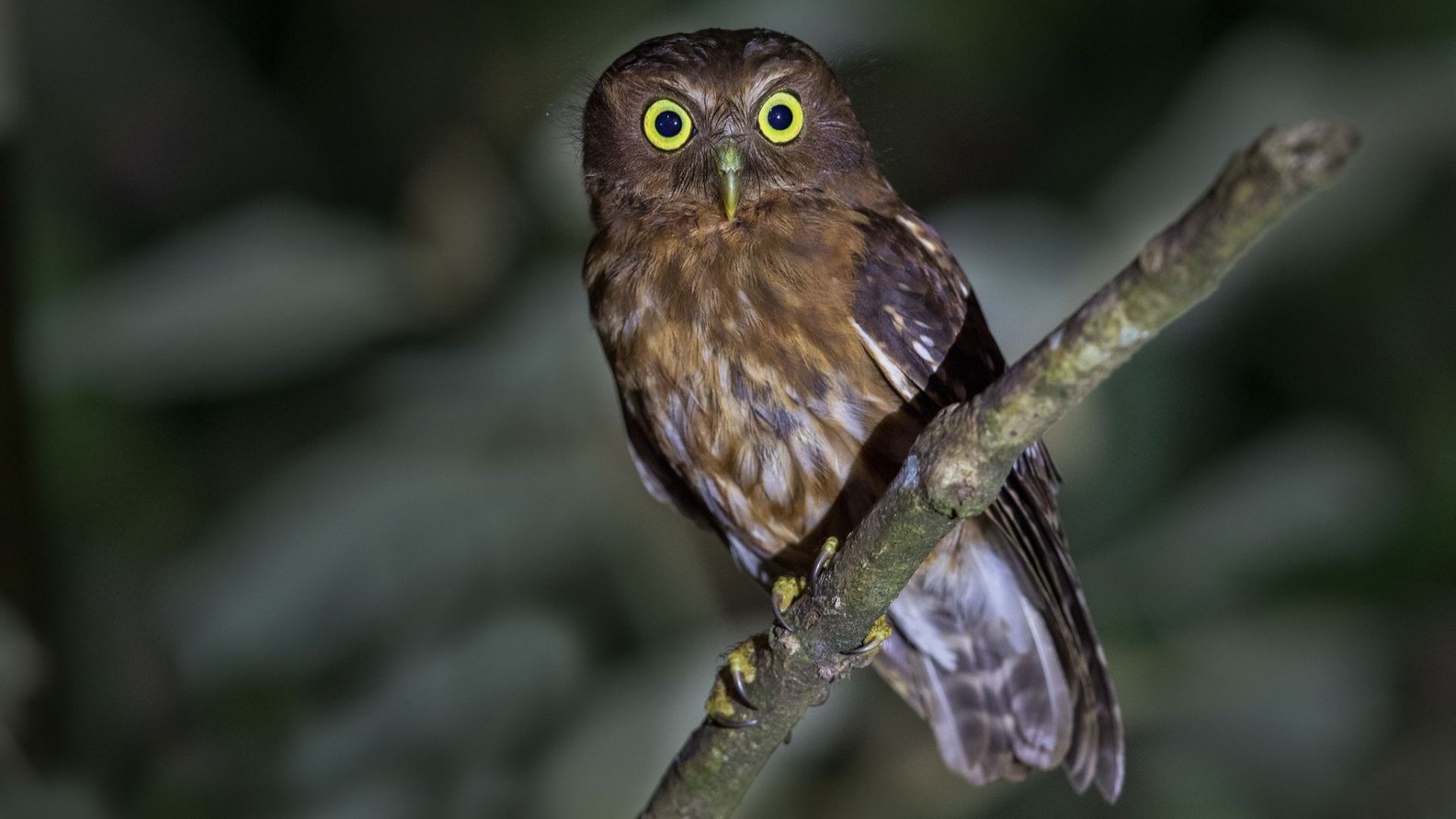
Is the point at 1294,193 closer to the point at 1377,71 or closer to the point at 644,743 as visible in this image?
the point at 644,743

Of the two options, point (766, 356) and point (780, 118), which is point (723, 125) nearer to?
point (780, 118)

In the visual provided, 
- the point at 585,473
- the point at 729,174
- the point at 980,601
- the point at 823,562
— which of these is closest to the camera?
the point at 823,562

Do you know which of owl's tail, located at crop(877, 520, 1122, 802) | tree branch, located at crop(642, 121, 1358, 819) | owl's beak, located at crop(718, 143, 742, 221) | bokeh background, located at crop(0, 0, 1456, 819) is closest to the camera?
tree branch, located at crop(642, 121, 1358, 819)

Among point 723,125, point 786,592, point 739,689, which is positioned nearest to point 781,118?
point 723,125

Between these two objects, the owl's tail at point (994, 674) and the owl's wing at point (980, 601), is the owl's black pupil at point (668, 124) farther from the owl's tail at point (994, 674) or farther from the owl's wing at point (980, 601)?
the owl's tail at point (994, 674)

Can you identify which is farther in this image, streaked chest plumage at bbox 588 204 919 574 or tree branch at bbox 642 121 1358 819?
streaked chest plumage at bbox 588 204 919 574

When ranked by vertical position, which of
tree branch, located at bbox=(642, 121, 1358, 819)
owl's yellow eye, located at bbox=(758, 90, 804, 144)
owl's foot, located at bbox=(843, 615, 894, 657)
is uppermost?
owl's yellow eye, located at bbox=(758, 90, 804, 144)

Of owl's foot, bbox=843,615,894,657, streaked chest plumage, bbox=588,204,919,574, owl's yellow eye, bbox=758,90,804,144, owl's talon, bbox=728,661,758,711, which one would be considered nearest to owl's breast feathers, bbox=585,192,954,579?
streaked chest plumage, bbox=588,204,919,574

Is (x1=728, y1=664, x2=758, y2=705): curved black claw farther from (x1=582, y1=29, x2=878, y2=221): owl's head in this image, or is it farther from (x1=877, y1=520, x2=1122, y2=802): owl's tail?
(x1=582, y1=29, x2=878, y2=221): owl's head
